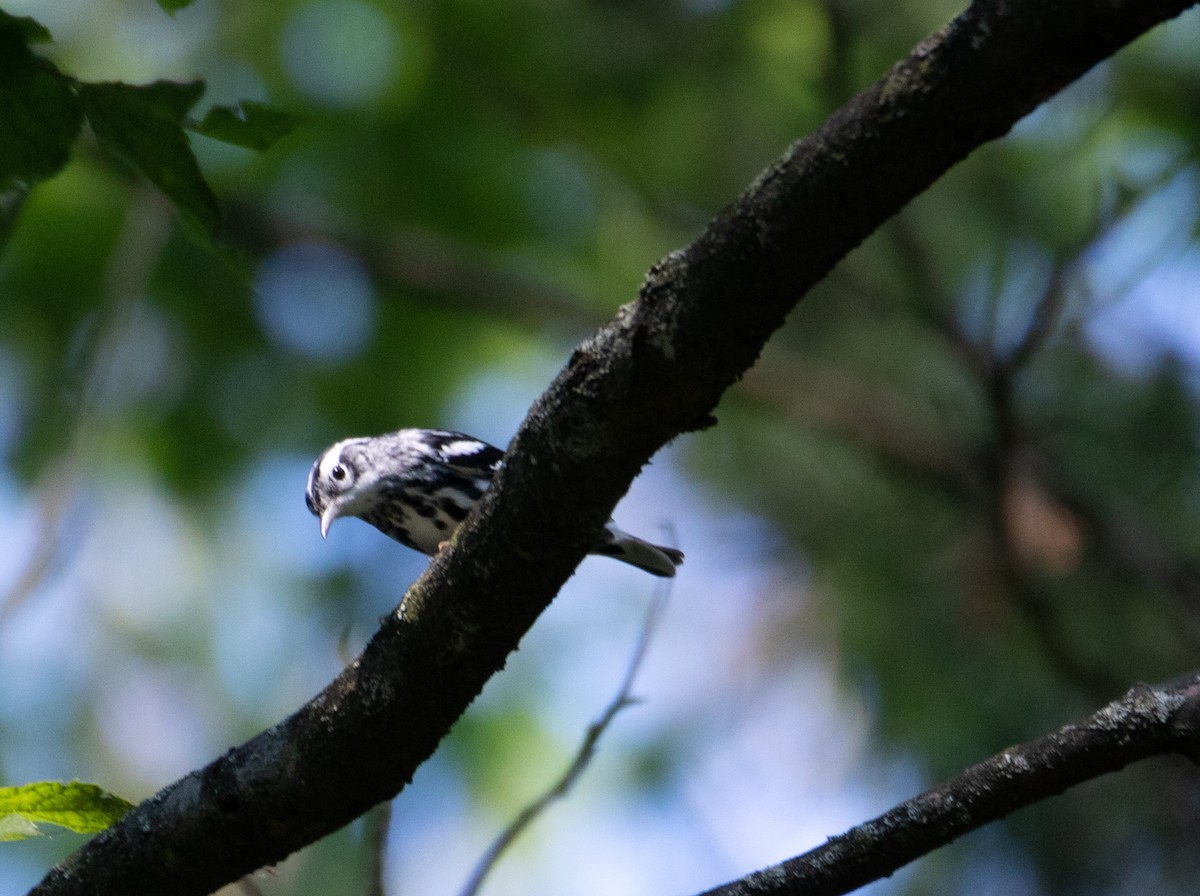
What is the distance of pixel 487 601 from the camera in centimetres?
217

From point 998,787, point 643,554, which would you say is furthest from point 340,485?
point 998,787

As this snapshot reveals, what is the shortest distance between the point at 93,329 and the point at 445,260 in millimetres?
2638

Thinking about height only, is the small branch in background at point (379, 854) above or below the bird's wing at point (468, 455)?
below

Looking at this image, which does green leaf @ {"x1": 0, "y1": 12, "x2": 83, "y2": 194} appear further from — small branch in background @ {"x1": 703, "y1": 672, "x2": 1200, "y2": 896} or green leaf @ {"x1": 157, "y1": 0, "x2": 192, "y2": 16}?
small branch in background @ {"x1": 703, "y1": 672, "x2": 1200, "y2": 896}

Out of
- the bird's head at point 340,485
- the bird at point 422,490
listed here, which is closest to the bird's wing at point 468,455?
the bird at point 422,490

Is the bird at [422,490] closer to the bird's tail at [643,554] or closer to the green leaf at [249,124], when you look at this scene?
the bird's tail at [643,554]

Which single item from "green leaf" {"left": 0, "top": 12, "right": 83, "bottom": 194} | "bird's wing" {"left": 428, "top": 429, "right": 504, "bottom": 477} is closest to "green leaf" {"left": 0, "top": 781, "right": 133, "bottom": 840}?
"green leaf" {"left": 0, "top": 12, "right": 83, "bottom": 194}

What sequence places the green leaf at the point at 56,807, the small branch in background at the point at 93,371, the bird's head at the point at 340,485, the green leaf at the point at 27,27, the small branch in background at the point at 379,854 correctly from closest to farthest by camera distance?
the green leaf at the point at 27,27, the green leaf at the point at 56,807, the small branch in background at the point at 379,854, the small branch in background at the point at 93,371, the bird's head at the point at 340,485

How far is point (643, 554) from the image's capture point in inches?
171


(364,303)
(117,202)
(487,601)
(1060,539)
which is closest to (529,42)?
(364,303)

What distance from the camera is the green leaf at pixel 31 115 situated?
188 centimetres

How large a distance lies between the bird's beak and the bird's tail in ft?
3.37

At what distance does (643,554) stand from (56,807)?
237 cm

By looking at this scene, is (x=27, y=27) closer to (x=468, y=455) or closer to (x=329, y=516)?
(x=468, y=455)
